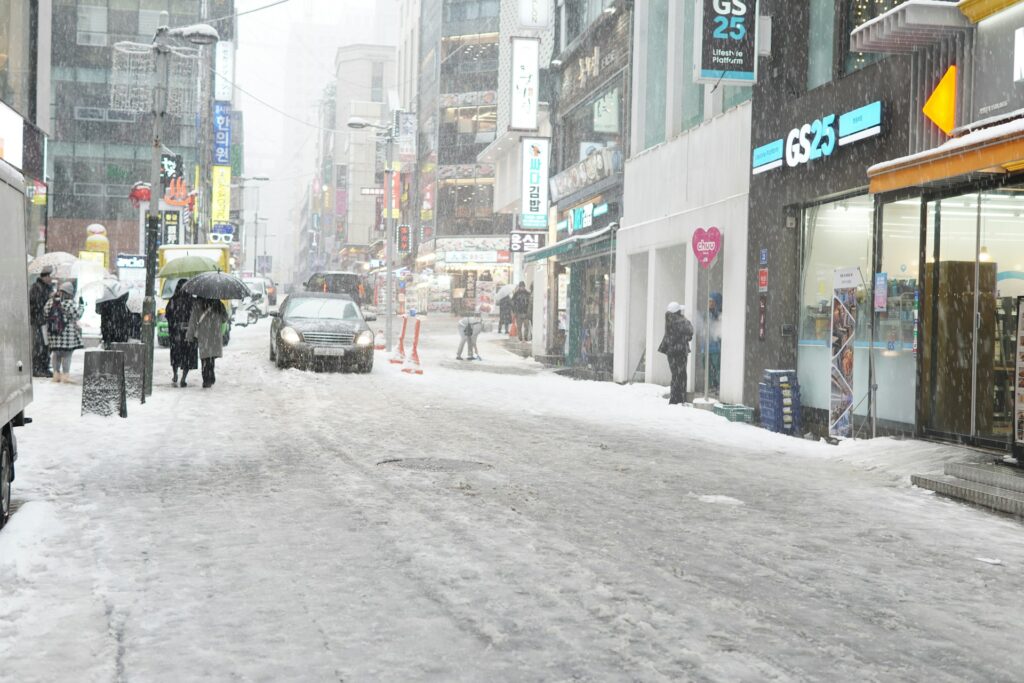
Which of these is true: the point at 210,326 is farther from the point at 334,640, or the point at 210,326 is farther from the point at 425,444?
the point at 334,640

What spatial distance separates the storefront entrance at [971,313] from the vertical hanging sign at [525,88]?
28058mm

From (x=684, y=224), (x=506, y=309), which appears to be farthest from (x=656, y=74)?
(x=506, y=309)

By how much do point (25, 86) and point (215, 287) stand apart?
13.4m

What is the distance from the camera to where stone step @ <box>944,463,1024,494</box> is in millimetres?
9664

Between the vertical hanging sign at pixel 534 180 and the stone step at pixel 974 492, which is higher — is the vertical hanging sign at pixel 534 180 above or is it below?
above

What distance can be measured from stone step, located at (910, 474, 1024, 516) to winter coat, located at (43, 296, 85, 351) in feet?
45.2

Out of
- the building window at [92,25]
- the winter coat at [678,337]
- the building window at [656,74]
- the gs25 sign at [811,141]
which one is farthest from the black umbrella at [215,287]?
the building window at [92,25]

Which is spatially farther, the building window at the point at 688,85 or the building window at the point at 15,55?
the building window at the point at 15,55

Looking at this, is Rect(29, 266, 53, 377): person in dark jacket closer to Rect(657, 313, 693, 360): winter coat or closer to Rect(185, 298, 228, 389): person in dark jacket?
Rect(185, 298, 228, 389): person in dark jacket

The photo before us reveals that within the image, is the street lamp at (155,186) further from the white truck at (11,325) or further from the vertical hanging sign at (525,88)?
the vertical hanging sign at (525,88)

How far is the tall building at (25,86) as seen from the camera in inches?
998

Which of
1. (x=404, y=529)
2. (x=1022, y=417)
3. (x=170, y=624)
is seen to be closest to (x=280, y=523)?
(x=404, y=529)

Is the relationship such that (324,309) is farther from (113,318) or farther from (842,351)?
(842,351)

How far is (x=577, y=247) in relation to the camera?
28.7 meters
